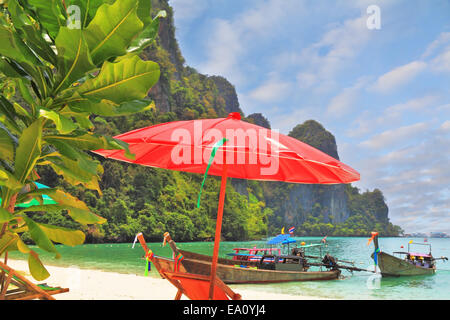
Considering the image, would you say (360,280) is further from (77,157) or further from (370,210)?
(370,210)

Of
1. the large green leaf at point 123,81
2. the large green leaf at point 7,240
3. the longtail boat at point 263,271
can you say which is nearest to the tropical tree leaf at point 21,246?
the large green leaf at point 7,240

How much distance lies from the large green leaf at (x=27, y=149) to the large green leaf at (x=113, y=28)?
0.32 m

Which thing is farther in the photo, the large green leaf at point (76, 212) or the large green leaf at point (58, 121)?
the large green leaf at point (76, 212)

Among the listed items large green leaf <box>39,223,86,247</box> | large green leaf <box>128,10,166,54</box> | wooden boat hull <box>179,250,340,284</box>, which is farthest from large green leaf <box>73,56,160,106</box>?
wooden boat hull <box>179,250,340,284</box>

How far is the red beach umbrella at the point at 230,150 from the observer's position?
1.71m

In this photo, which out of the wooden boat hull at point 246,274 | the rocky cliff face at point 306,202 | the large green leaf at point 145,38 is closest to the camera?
the large green leaf at point 145,38

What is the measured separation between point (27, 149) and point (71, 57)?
34cm

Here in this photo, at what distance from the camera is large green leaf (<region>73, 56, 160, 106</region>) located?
1.13 m

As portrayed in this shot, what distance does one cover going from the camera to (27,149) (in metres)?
1.08

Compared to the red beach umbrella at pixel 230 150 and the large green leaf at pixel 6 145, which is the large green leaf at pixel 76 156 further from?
the red beach umbrella at pixel 230 150

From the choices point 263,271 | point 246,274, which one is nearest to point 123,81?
point 246,274

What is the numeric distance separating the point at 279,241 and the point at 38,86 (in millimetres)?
11471
